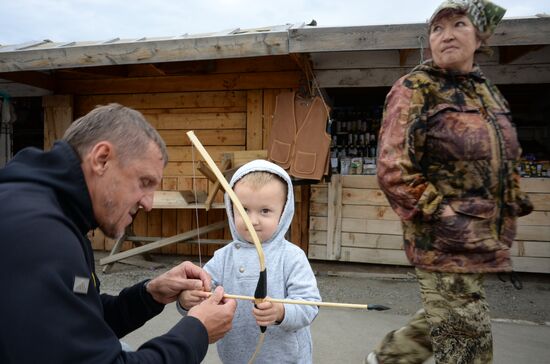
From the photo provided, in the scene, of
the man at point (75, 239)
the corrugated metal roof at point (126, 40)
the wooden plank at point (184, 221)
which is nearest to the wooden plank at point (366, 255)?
the wooden plank at point (184, 221)

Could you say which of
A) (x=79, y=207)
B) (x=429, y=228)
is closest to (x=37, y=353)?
(x=79, y=207)

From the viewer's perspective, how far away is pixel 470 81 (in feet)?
6.36

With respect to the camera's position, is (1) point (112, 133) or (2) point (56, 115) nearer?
(1) point (112, 133)

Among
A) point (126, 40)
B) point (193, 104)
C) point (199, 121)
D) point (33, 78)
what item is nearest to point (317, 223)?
point (199, 121)

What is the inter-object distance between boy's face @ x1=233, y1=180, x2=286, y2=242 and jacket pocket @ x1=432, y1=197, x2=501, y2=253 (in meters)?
0.70

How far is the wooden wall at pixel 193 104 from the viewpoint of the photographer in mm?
5207

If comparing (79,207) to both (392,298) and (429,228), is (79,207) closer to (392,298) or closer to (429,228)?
(429,228)

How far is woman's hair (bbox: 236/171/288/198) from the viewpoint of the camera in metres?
1.70

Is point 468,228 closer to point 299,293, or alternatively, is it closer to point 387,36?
point 299,293

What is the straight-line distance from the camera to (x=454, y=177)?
6.00ft

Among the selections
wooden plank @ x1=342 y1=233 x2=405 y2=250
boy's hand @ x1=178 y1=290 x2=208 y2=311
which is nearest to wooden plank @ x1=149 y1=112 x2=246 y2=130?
wooden plank @ x1=342 y1=233 x2=405 y2=250

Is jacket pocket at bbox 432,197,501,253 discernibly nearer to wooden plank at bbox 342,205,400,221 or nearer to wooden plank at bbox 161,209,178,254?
wooden plank at bbox 342,205,400,221

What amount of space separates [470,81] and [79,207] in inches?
67.4

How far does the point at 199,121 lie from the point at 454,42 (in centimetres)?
402
